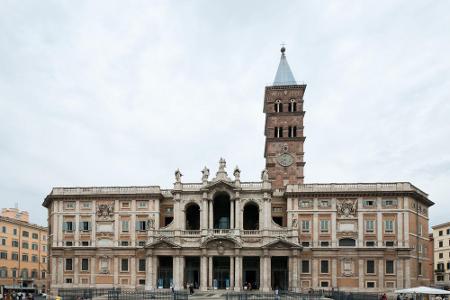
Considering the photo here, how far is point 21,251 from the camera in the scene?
93.9 m

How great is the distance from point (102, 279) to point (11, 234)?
32300mm

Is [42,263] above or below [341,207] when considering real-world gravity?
below

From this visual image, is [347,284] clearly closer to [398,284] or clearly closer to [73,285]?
[398,284]

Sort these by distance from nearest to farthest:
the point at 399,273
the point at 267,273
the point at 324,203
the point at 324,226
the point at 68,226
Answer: the point at 399,273 → the point at 267,273 → the point at 324,226 → the point at 324,203 → the point at 68,226

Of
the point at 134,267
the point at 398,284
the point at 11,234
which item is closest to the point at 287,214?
the point at 398,284

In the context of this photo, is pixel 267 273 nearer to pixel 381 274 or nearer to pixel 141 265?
pixel 381 274

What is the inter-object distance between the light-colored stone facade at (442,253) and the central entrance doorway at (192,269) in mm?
49828

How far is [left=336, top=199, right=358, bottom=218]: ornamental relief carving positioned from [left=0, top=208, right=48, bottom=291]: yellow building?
5532 cm

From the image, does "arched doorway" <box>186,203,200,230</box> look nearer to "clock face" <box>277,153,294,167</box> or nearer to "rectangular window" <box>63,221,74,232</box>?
"clock face" <box>277,153,294,167</box>

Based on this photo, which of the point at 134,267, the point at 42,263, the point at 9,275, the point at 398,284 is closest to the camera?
the point at 398,284

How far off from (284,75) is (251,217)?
83.6 ft

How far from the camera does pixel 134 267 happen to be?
67312mm

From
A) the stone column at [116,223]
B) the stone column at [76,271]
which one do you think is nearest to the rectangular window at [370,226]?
the stone column at [116,223]

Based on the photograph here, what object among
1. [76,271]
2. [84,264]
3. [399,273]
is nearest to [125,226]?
[84,264]
